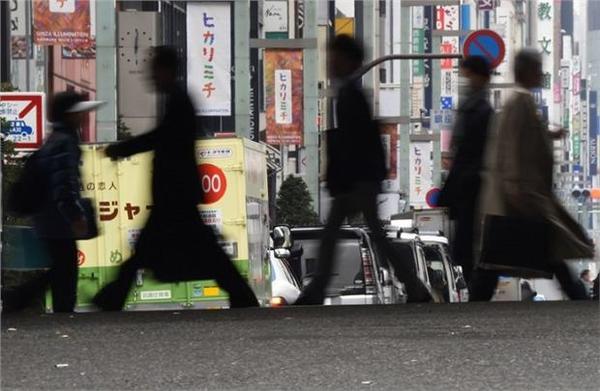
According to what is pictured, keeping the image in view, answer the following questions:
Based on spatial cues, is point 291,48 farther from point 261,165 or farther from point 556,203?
point 556,203

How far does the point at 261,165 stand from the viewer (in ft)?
74.9

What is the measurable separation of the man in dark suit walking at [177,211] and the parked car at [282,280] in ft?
28.1

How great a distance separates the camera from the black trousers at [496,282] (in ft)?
34.3

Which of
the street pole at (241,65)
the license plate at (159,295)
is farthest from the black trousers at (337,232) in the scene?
the street pole at (241,65)

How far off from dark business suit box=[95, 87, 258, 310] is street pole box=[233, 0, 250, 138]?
23607mm

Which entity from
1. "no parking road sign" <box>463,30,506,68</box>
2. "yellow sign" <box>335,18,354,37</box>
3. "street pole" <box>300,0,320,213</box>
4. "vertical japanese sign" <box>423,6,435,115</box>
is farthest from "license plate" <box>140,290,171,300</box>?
"vertical japanese sign" <box>423,6,435,115</box>

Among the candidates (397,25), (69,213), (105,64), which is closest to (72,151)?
(69,213)

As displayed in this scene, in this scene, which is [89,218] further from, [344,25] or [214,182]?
[344,25]

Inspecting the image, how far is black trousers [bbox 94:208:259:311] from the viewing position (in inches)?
398

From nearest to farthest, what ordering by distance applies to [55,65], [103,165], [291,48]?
[103,165] < [291,48] < [55,65]

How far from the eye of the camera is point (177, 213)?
10055 mm

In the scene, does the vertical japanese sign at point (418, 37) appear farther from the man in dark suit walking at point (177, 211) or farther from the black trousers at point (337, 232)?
the man in dark suit walking at point (177, 211)

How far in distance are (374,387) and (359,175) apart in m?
3.21

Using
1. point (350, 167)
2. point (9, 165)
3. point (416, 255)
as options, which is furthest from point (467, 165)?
point (9, 165)
